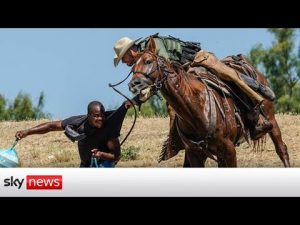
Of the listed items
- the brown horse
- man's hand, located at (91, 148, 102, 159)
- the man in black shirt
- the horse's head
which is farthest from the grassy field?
the horse's head

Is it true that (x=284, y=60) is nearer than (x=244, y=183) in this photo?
No

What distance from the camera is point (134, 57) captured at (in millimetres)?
17875

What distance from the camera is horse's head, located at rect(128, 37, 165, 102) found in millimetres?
17422

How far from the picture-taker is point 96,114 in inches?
719

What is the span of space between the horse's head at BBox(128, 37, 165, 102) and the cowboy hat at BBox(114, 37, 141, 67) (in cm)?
38

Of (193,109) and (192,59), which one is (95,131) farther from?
(192,59)

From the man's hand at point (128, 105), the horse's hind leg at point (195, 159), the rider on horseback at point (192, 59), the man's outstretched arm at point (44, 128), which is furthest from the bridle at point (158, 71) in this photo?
the man's outstretched arm at point (44, 128)

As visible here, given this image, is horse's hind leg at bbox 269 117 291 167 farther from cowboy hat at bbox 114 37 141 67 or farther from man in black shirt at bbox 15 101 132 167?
cowboy hat at bbox 114 37 141 67

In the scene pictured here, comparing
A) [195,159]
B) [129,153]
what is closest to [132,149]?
[129,153]

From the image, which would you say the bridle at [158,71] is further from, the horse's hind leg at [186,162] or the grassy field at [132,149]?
the horse's hind leg at [186,162]

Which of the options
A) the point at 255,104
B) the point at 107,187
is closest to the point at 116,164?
the point at 107,187

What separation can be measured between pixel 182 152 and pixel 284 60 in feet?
5.84

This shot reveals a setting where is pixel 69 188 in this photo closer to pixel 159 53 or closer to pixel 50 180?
pixel 50 180

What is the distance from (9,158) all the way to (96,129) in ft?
3.77
